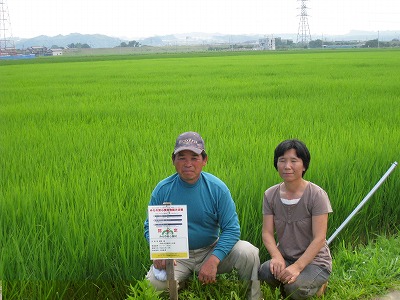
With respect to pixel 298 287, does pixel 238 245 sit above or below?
above

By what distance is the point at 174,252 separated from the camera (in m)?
1.89

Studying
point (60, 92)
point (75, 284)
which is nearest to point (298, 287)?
point (75, 284)

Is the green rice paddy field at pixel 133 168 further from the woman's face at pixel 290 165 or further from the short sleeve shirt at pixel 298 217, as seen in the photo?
the woman's face at pixel 290 165

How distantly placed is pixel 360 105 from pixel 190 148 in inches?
197

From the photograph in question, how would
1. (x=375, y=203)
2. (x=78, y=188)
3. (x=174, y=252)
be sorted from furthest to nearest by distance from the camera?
(x=375, y=203), (x=78, y=188), (x=174, y=252)

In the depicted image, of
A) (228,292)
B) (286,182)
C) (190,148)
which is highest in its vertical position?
(190,148)

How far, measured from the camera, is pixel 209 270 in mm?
2145

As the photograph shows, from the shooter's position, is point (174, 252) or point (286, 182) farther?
point (286, 182)

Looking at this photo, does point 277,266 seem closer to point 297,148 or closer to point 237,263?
point 237,263

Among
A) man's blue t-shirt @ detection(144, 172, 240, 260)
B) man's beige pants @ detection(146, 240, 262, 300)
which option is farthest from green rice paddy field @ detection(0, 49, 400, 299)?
man's blue t-shirt @ detection(144, 172, 240, 260)

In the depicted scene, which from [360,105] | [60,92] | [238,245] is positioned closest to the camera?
[238,245]

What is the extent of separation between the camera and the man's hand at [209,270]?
214 centimetres

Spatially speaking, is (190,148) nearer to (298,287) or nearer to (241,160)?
(298,287)

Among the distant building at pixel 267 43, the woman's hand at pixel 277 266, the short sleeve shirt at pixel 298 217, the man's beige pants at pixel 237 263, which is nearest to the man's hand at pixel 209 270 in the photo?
the man's beige pants at pixel 237 263
